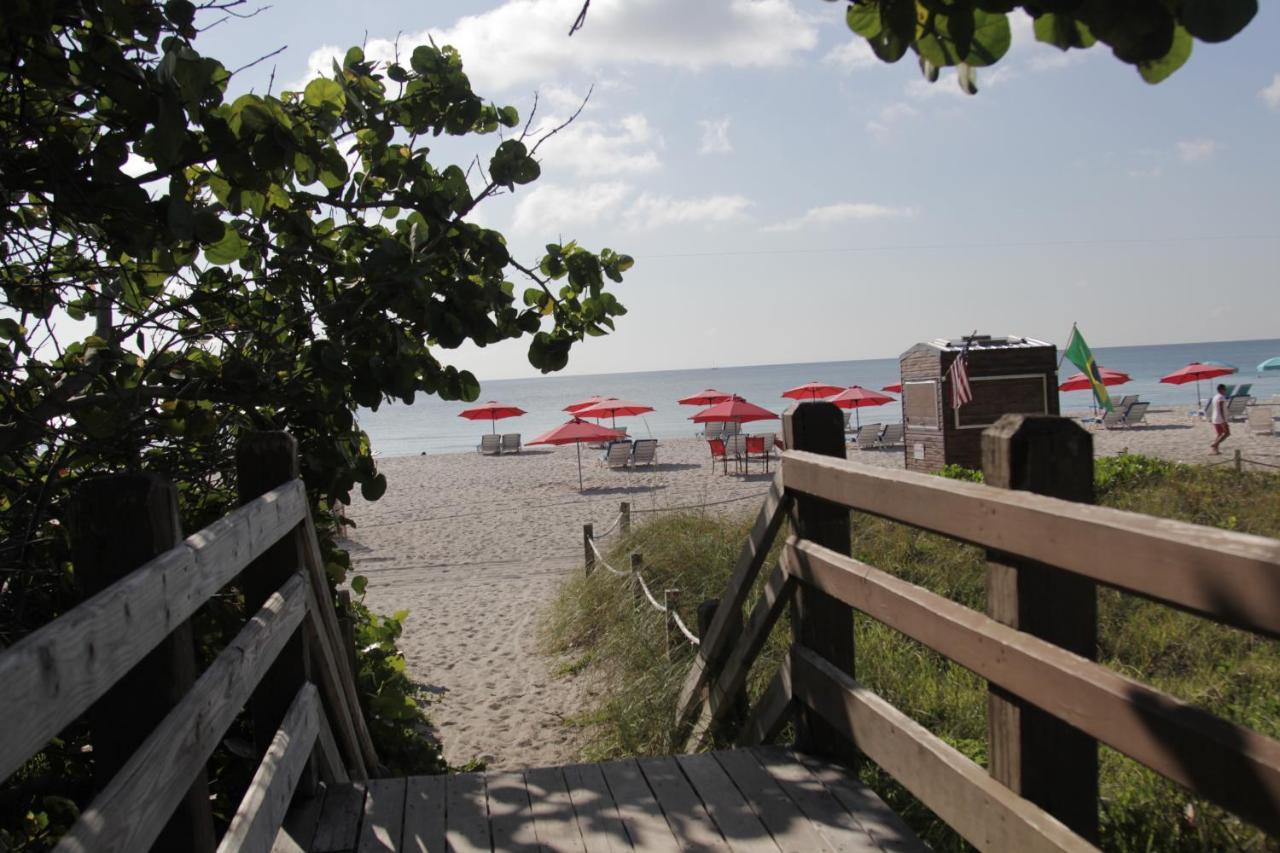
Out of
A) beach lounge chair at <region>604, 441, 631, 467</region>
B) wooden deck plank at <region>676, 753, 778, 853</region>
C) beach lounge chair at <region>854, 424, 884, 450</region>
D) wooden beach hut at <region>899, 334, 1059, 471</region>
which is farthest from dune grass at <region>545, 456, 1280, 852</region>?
beach lounge chair at <region>854, 424, 884, 450</region>

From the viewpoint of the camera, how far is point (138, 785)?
1525 millimetres

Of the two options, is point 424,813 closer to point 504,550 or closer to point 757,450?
point 504,550

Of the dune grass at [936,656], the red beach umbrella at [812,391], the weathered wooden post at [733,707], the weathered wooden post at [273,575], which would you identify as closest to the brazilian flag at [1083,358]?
the dune grass at [936,656]

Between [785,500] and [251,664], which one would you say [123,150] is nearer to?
[251,664]

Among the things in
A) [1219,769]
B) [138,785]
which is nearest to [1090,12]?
[1219,769]

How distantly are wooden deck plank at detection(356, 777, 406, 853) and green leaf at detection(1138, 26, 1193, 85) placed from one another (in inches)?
105

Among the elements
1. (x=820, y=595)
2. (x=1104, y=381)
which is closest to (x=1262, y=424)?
(x=1104, y=381)

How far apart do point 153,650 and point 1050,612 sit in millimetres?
1668

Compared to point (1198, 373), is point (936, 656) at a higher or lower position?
lower

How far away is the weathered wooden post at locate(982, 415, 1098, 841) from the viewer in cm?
208

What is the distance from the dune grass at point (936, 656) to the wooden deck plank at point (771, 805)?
34.9 inches

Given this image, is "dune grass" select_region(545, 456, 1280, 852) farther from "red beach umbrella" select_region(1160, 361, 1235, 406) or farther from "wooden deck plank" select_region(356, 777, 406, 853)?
"red beach umbrella" select_region(1160, 361, 1235, 406)

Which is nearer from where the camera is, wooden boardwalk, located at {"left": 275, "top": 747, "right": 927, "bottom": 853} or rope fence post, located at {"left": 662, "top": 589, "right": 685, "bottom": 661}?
wooden boardwalk, located at {"left": 275, "top": 747, "right": 927, "bottom": 853}

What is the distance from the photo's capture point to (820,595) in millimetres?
3434
